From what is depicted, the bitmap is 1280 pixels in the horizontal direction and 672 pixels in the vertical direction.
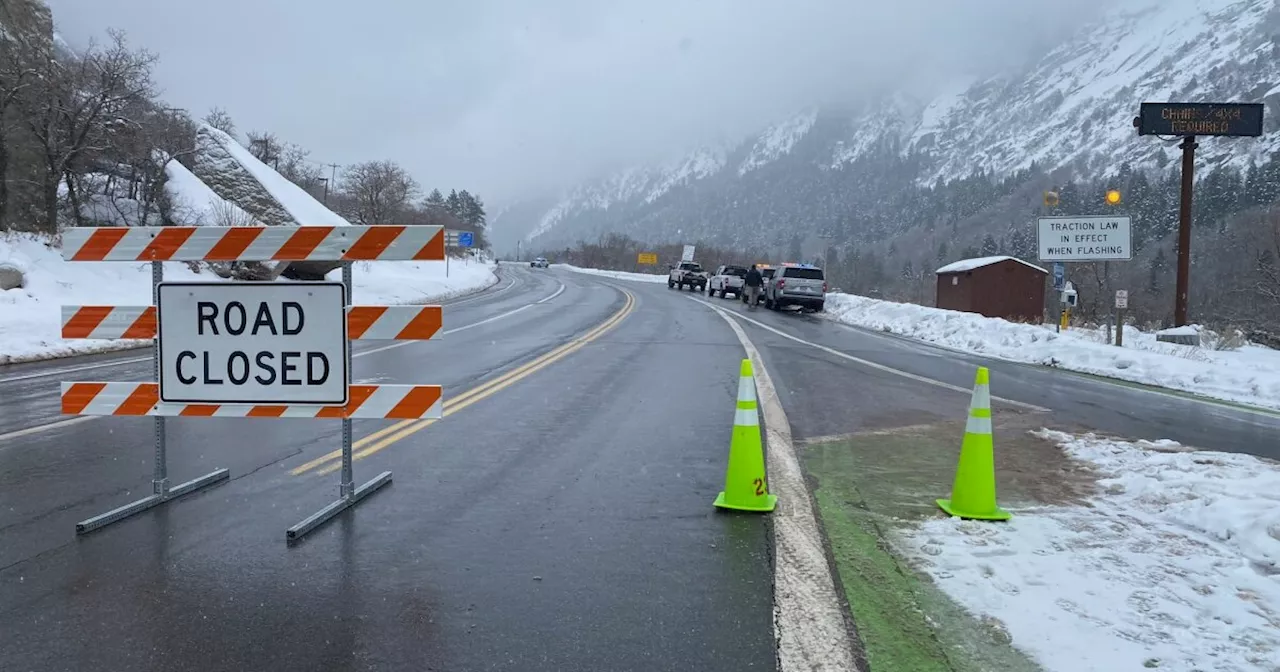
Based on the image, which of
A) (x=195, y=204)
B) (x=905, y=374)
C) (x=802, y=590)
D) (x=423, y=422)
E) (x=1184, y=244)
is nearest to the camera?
(x=802, y=590)

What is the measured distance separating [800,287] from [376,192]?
38.2 meters

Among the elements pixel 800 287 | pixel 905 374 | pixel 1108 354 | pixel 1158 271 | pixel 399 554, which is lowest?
pixel 399 554

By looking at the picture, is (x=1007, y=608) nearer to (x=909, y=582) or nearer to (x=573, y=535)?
(x=909, y=582)

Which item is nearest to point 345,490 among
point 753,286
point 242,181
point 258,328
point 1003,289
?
point 258,328

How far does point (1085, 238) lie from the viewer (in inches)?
815

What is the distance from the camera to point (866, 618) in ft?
12.1

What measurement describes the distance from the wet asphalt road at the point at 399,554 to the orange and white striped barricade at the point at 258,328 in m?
0.64

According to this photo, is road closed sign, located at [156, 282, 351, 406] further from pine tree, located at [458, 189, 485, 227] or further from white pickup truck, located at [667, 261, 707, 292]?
pine tree, located at [458, 189, 485, 227]

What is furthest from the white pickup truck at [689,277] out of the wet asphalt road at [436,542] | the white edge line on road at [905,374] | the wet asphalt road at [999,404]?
the wet asphalt road at [436,542]

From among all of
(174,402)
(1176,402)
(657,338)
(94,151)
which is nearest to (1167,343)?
(1176,402)

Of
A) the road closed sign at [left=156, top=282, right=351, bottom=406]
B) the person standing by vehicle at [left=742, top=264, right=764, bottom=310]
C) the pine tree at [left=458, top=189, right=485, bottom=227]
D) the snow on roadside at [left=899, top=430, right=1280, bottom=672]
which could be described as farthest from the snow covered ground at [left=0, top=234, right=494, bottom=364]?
the pine tree at [left=458, top=189, right=485, bottom=227]

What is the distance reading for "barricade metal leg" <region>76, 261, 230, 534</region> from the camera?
4828mm

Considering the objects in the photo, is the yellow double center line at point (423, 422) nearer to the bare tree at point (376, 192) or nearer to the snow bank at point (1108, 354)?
the snow bank at point (1108, 354)

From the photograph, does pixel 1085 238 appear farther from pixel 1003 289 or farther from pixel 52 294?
pixel 52 294
